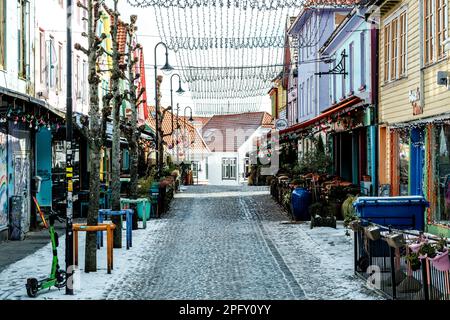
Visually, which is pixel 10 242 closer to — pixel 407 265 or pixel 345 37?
pixel 407 265

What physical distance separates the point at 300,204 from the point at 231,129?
2091 inches

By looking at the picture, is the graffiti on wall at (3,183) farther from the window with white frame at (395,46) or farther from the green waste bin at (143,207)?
the window with white frame at (395,46)

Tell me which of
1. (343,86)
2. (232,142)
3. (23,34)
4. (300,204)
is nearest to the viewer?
(23,34)

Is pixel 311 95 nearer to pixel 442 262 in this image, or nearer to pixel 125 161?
pixel 125 161

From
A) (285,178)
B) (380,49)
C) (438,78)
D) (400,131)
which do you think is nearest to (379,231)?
(438,78)

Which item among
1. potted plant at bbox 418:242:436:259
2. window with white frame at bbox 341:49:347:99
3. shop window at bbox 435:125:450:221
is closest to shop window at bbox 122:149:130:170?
window with white frame at bbox 341:49:347:99

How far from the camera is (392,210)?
1294 cm

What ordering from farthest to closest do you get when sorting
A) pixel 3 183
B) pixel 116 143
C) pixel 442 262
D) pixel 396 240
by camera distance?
pixel 3 183, pixel 116 143, pixel 396 240, pixel 442 262

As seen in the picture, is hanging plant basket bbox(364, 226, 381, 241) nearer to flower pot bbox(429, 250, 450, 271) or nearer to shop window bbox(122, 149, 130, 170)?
flower pot bbox(429, 250, 450, 271)

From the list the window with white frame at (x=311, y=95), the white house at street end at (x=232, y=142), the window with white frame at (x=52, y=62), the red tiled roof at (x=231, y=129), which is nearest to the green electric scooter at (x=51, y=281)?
the window with white frame at (x=52, y=62)

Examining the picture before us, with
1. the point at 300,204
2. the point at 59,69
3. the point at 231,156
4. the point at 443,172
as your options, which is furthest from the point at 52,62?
the point at 231,156

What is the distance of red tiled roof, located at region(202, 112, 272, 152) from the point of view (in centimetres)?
6788

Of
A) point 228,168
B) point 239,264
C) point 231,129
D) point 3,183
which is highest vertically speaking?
point 231,129

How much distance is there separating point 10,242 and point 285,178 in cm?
1254
